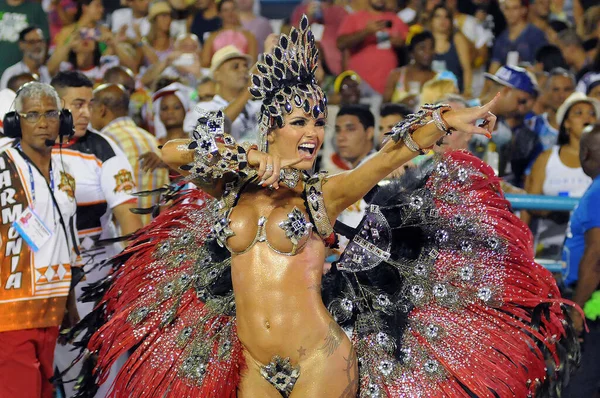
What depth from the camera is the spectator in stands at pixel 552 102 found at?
26.4ft

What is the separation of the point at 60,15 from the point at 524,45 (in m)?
5.10

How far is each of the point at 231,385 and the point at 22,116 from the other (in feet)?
6.70

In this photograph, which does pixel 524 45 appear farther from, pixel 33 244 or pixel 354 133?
pixel 33 244

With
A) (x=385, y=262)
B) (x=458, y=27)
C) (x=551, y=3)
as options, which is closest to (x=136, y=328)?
(x=385, y=262)

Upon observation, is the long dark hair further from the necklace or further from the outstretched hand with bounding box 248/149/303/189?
the outstretched hand with bounding box 248/149/303/189

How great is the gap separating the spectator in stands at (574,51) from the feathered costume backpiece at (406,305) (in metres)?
5.12

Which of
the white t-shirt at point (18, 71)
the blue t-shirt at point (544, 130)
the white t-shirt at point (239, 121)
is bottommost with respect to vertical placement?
the white t-shirt at point (18, 71)

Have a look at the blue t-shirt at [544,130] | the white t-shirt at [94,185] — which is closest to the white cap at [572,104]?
the blue t-shirt at [544,130]

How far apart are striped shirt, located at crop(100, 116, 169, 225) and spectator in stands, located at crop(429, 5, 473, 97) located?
11.1 ft

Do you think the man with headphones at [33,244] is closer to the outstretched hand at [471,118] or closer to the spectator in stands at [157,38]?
the outstretched hand at [471,118]

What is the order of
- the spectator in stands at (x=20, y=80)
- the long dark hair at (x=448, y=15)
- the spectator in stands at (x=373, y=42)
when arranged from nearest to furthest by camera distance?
the spectator in stands at (x=20, y=80) → the spectator in stands at (x=373, y=42) → the long dark hair at (x=448, y=15)

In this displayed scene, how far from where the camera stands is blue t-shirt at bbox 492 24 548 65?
9.38m

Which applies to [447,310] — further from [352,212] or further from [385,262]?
[352,212]

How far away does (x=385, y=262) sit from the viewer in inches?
171
